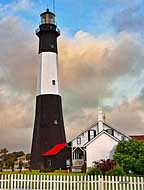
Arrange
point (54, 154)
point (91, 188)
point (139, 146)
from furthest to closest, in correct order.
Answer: point (54, 154)
point (139, 146)
point (91, 188)

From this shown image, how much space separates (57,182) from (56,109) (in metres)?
29.2

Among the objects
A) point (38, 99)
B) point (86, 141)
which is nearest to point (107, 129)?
point (86, 141)

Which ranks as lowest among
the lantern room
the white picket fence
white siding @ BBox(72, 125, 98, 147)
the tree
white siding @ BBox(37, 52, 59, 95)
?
the white picket fence

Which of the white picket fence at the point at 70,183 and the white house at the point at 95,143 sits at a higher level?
the white house at the point at 95,143

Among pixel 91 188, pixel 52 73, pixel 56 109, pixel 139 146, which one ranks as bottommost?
pixel 91 188

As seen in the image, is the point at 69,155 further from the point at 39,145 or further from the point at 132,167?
the point at 132,167

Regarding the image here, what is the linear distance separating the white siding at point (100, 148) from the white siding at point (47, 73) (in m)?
8.81

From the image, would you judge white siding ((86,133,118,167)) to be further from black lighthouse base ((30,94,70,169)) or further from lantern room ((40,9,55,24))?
lantern room ((40,9,55,24))

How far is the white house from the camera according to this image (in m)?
39.2

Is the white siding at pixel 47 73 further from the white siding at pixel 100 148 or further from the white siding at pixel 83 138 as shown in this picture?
the white siding at pixel 100 148

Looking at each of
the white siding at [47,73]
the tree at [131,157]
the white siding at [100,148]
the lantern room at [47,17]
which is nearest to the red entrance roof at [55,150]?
the white siding at [100,148]

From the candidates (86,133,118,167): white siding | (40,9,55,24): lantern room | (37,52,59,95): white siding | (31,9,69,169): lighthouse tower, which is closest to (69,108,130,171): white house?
(86,133,118,167): white siding

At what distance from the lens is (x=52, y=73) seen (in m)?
44.7

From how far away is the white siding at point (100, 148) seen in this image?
39.0 metres
